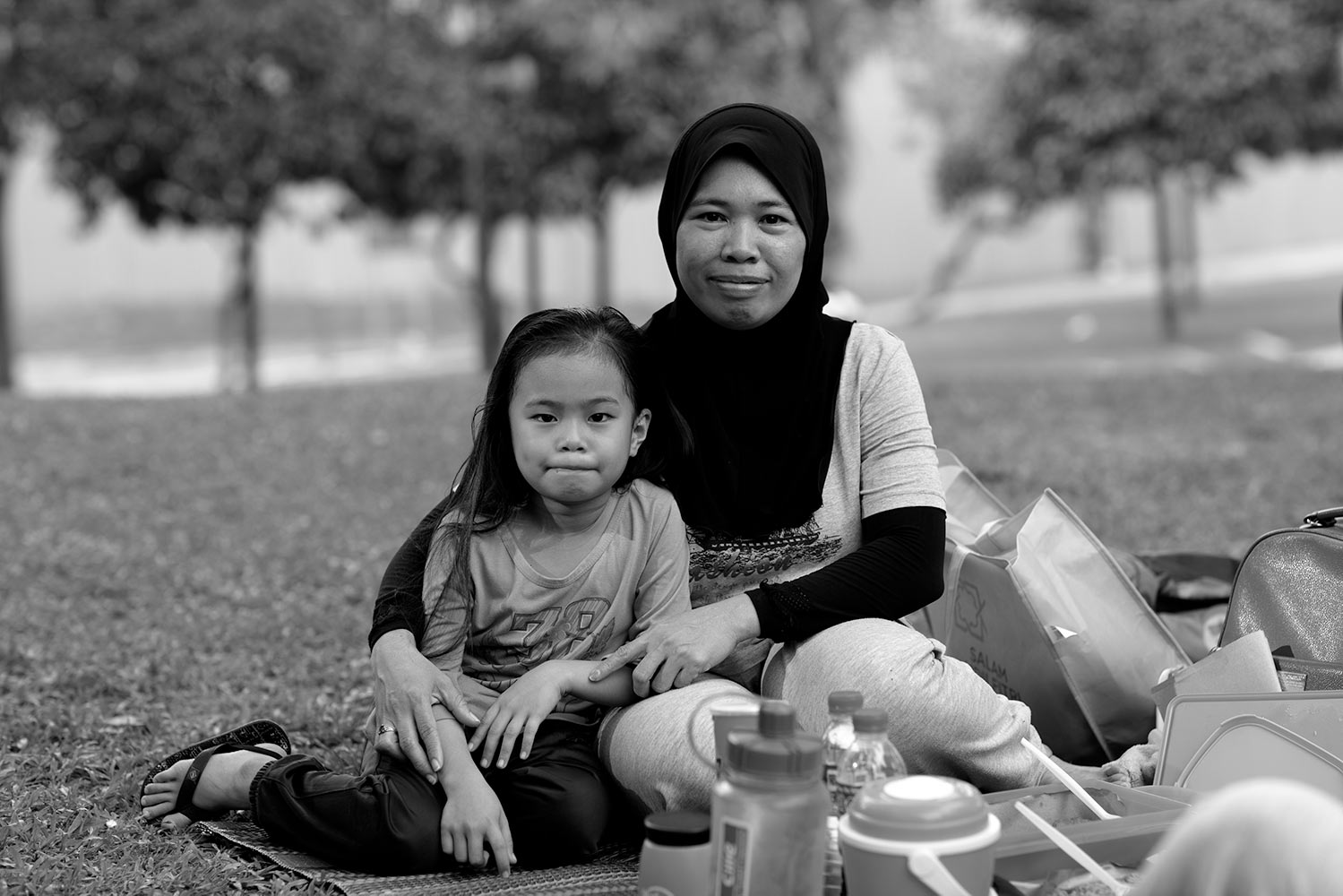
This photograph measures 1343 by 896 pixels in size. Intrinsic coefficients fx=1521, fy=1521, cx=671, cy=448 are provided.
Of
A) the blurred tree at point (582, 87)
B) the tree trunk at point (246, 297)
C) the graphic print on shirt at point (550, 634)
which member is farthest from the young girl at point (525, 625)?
the blurred tree at point (582, 87)

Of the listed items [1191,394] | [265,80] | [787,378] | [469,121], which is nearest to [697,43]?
[469,121]

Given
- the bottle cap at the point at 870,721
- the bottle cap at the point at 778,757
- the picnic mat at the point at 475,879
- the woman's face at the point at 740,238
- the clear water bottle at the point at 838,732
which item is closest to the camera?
the bottle cap at the point at 778,757

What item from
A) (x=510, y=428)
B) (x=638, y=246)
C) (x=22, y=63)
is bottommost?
(x=510, y=428)

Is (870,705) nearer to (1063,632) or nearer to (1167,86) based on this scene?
(1063,632)

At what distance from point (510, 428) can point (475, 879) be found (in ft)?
2.68

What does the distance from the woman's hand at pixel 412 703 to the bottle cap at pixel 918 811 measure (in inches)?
33.2

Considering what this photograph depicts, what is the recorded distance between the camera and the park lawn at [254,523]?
10.5 feet

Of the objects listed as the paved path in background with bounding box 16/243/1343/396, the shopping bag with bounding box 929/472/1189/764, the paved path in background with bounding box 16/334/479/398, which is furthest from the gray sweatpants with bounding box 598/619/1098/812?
the paved path in background with bounding box 16/334/479/398

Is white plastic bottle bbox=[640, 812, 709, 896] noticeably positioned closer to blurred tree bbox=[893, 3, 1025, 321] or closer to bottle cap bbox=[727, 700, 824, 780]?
bottle cap bbox=[727, 700, 824, 780]

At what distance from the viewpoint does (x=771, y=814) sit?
193 centimetres

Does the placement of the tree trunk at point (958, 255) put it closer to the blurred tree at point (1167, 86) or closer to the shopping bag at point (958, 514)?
the blurred tree at point (1167, 86)

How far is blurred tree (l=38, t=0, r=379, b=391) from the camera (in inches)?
485

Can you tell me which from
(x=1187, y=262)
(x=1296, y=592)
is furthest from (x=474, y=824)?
(x=1187, y=262)

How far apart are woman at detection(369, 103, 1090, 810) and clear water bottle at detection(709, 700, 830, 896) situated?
0.60m
